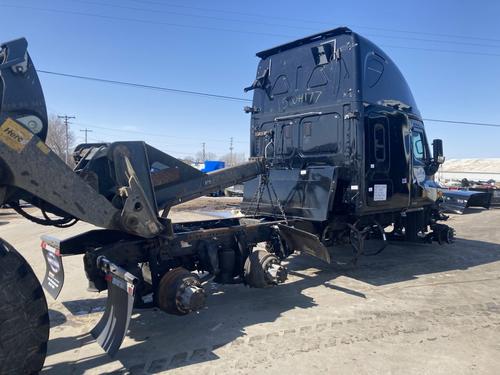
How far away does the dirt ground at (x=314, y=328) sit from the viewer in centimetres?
344

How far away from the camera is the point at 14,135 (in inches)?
114

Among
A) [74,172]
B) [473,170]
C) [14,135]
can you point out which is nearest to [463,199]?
[74,172]

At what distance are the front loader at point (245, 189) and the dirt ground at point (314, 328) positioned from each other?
329 mm

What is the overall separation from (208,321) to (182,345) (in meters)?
0.63

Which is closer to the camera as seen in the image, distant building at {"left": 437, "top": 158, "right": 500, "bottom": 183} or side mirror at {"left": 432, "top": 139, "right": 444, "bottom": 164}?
side mirror at {"left": 432, "top": 139, "right": 444, "bottom": 164}

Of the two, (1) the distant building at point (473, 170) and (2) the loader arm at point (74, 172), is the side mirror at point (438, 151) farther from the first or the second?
(1) the distant building at point (473, 170)

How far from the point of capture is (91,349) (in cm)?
373

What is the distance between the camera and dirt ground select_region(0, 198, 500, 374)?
344cm

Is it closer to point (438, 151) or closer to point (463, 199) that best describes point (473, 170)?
point (463, 199)

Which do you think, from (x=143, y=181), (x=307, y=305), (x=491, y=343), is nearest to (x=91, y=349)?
(x=143, y=181)

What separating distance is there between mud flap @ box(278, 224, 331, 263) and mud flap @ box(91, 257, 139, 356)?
8.54ft

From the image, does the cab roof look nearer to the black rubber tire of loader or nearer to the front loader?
the front loader

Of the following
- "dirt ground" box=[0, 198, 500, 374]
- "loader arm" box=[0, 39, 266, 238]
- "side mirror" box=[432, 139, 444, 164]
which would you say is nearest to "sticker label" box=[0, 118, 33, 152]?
"loader arm" box=[0, 39, 266, 238]

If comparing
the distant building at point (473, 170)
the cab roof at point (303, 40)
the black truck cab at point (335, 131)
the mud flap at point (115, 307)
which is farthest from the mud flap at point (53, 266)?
the distant building at point (473, 170)
